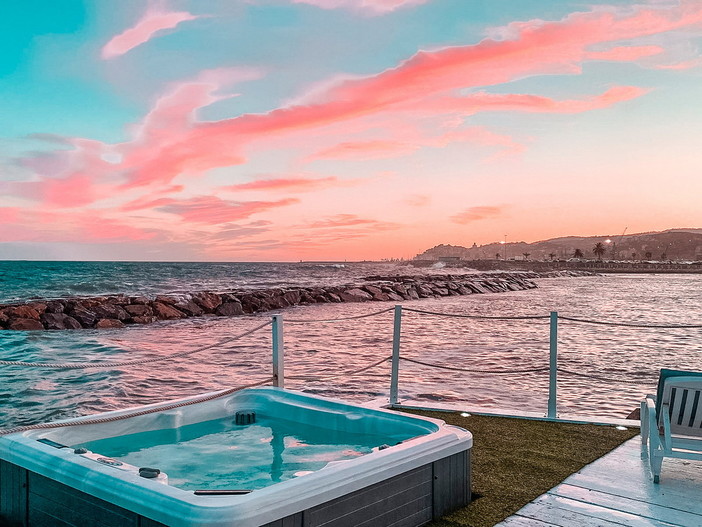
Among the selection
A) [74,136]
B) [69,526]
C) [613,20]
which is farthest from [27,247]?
[69,526]

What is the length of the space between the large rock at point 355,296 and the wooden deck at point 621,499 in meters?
20.9

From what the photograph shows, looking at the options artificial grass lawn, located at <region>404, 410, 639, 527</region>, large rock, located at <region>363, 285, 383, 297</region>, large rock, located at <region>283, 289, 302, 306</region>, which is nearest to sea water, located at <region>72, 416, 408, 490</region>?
artificial grass lawn, located at <region>404, 410, 639, 527</region>

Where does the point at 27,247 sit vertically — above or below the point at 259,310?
above

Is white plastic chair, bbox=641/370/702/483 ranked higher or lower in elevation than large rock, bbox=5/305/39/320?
higher

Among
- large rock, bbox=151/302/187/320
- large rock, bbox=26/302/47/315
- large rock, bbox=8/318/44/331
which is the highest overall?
large rock, bbox=26/302/47/315

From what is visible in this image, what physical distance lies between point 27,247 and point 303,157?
21.4 meters

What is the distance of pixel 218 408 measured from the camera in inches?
200

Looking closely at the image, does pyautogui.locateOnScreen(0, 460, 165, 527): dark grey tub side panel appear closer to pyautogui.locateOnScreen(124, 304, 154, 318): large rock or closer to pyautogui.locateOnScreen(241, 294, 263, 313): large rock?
pyautogui.locateOnScreen(124, 304, 154, 318): large rock

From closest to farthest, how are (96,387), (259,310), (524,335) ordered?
(96,387) < (524,335) < (259,310)

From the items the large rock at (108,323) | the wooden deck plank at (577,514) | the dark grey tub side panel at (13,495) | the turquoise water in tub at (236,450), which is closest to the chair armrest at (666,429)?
the wooden deck plank at (577,514)

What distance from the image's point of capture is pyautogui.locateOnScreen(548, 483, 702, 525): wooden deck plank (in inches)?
130

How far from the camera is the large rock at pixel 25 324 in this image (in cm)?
1577

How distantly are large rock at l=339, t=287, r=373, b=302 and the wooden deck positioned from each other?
2089 centimetres

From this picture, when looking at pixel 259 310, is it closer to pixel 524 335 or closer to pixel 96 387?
pixel 524 335
